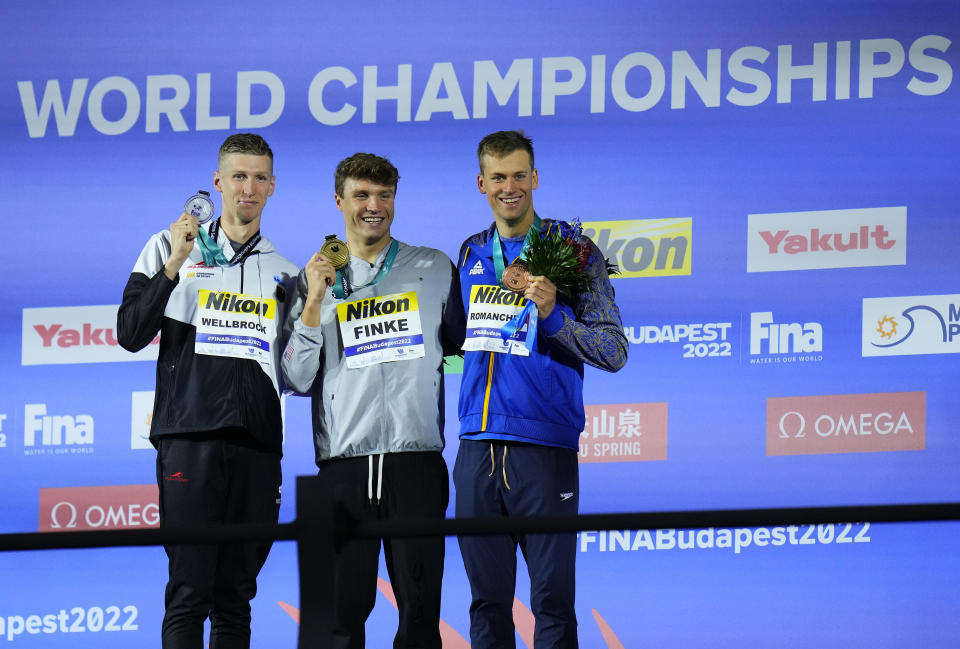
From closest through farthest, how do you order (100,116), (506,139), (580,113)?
(506,139) → (580,113) → (100,116)

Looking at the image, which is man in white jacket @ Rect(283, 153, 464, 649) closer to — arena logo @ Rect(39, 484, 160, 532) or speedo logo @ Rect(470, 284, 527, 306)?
speedo logo @ Rect(470, 284, 527, 306)

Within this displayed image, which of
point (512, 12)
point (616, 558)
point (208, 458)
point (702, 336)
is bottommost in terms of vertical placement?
point (616, 558)

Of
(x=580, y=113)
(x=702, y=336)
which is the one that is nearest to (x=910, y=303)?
(x=702, y=336)

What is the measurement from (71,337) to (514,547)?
216cm

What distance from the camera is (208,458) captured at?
3.38 metres

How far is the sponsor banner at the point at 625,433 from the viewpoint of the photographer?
4.20 meters

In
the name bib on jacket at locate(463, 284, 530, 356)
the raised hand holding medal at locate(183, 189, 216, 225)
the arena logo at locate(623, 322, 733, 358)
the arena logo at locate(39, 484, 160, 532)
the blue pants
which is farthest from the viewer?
the arena logo at locate(39, 484, 160, 532)

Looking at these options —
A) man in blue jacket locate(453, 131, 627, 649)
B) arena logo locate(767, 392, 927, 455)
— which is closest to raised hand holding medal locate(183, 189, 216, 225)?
man in blue jacket locate(453, 131, 627, 649)

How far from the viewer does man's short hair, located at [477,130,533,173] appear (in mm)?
3416

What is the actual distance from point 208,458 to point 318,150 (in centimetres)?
151

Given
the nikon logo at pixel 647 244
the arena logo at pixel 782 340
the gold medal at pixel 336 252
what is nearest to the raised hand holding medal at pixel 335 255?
the gold medal at pixel 336 252

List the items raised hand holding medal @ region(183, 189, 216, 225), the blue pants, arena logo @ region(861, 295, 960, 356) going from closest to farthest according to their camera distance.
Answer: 1. the blue pants
2. raised hand holding medal @ region(183, 189, 216, 225)
3. arena logo @ region(861, 295, 960, 356)

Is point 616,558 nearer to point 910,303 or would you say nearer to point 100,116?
point 910,303

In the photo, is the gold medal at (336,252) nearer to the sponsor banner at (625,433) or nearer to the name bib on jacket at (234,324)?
the name bib on jacket at (234,324)
